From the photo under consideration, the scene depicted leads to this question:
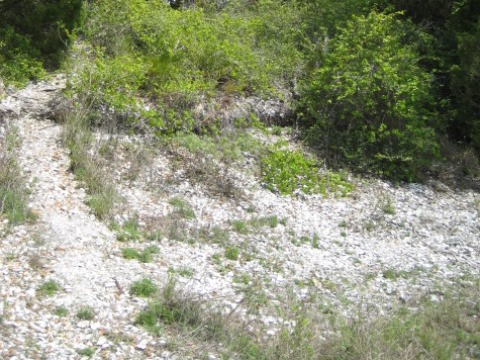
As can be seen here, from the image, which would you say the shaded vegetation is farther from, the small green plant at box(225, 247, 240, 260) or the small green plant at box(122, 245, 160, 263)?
the small green plant at box(122, 245, 160, 263)

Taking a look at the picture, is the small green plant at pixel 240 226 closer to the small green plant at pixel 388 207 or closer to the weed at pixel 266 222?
the weed at pixel 266 222

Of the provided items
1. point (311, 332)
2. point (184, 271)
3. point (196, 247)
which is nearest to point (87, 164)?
point (196, 247)

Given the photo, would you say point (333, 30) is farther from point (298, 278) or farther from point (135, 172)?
point (298, 278)

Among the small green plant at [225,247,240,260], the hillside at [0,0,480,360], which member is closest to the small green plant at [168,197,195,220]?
the hillside at [0,0,480,360]

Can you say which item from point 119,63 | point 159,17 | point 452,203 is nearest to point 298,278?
point 452,203

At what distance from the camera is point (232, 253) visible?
7.47m

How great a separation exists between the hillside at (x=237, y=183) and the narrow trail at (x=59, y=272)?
0.07 feet

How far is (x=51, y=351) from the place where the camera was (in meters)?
5.21

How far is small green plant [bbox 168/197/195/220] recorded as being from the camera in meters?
8.12

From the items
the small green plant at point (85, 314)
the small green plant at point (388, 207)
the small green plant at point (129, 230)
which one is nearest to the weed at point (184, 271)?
the small green plant at point (129, 230)

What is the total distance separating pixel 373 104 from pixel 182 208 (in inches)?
171

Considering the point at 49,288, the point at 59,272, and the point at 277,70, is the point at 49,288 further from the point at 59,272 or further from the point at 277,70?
the point at 277,70

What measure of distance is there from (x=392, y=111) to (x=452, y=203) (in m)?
1.96

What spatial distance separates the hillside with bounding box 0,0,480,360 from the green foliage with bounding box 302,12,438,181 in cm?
4
